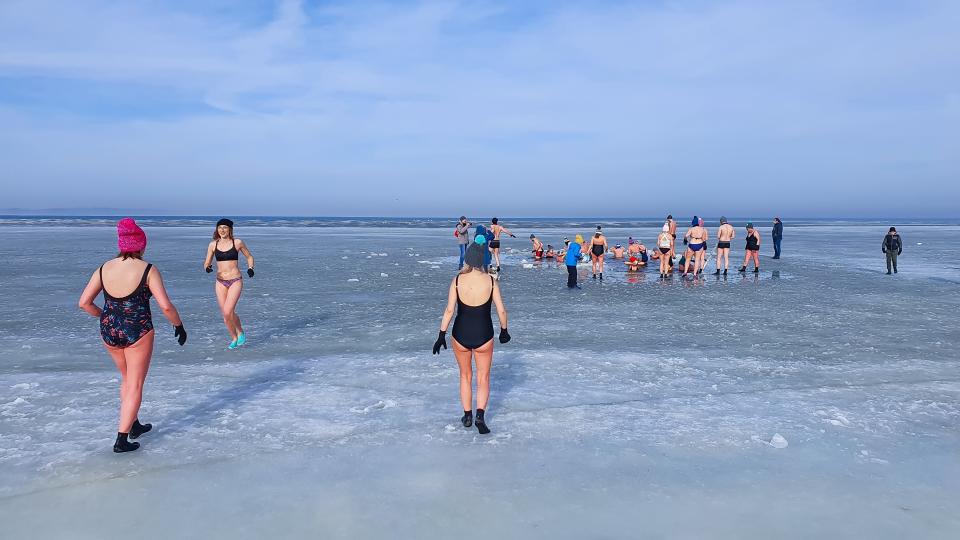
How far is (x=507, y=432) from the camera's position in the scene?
225 inches

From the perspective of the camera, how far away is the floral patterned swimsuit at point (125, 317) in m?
5.03

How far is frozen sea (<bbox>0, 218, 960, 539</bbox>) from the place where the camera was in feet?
13.6

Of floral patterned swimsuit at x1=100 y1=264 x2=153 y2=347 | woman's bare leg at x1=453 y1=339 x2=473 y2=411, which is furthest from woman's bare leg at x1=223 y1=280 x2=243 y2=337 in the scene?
woman's bare leg at x1=453 y1=339 x2=473 y2=411

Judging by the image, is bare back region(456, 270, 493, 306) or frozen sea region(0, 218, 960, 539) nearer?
frozen sea region(0, 218, 960, 539)

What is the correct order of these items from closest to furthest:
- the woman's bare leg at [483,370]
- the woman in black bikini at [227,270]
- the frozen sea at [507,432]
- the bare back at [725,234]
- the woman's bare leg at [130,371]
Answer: the frozen sea at [507,432] → the woman's bare leg at [130,371] → the woman's bare leg at [483,370] → the woman in black bikini at [227,270] → the bare back at [725,234]

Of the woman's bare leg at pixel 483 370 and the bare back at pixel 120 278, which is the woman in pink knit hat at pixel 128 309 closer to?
the bare back at pixel 120 278

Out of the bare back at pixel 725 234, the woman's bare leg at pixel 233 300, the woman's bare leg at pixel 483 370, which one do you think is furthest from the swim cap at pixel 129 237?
the bare back at pixel 725 234

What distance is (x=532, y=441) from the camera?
17.9 ft

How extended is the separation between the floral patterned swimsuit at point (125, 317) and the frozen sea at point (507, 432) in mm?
990

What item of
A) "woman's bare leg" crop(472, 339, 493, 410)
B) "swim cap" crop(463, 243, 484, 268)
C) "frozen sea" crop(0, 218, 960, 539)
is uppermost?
"swim cap" crop(463, 243, 484, 268)

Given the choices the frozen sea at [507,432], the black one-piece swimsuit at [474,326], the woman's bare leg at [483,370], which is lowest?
the frozen sea at [507,432]

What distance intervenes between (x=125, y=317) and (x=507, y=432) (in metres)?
3.42

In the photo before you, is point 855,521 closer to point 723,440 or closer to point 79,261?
point 723,440

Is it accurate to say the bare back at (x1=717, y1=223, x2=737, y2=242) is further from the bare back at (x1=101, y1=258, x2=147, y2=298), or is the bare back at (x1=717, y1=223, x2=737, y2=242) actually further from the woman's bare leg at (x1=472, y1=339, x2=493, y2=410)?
the bare back at (x1=101, y1=258, x2=147, y2=298)
